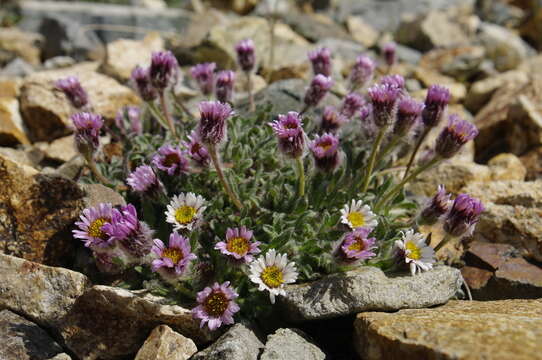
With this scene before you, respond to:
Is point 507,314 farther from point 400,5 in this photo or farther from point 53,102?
point 400,5

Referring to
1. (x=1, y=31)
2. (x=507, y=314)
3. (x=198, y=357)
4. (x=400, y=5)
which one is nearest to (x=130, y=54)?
(x=1, y=31)

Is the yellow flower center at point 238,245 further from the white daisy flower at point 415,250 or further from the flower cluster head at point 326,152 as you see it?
the white daisy flower at point 415,250

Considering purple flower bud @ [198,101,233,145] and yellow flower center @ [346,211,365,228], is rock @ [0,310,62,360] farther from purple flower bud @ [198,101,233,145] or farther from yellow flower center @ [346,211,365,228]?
yellow flower center @ [346,211,365,228]

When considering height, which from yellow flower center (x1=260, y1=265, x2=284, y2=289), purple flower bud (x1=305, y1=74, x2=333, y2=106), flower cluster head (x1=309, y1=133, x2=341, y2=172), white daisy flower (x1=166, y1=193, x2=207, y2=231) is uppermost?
purple flower bud (x1=305, y1=74, x2=333, y2=106)

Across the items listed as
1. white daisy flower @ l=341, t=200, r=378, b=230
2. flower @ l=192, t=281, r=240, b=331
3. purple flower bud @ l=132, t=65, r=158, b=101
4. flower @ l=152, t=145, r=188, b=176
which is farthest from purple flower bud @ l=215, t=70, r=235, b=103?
flower @ l=192, t=281, r=240, b=331

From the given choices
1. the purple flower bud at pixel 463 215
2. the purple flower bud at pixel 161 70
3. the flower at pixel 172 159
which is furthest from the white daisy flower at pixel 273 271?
the purple flower bud at pixel 161 70

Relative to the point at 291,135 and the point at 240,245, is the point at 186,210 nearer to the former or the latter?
the point at 240,245
